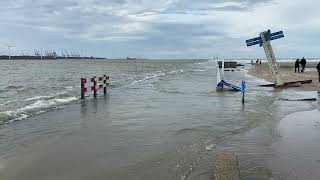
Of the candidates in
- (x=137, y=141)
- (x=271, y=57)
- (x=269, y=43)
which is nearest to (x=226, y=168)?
(x=137, y=141)

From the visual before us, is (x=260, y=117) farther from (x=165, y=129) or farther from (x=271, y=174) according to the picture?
(x=271, y=174)

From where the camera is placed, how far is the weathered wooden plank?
6.55m

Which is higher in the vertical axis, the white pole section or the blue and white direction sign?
the blue and white direction sign

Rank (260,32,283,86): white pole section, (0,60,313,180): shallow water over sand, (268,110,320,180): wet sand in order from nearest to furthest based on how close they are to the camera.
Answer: (268,110,320,180): wet sand < (0,60,313,180): shallow water over sand < (260,32,283,86): white pole section

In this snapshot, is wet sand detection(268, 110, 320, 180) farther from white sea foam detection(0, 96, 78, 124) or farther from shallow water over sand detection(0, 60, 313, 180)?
white sea foam detection(0, 96, 78, 124)

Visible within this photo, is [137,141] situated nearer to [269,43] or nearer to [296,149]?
[296,149]

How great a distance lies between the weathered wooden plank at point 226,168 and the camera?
655cm

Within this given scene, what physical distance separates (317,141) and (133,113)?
7.55m

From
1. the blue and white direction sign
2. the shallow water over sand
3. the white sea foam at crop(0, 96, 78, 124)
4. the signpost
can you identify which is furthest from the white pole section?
the white sea foam at crop(0, 96, 78, 124)

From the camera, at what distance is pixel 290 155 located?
8.73 meters

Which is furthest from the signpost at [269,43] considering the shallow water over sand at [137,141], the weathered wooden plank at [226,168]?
the weathered wooden plank at [226,168]

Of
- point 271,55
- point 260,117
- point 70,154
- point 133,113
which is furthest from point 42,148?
point 271,55

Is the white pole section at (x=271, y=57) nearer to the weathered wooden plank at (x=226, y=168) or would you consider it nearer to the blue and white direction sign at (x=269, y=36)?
the blue and white direction sign at (x=269, y=36)

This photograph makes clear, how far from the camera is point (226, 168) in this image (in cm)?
686
